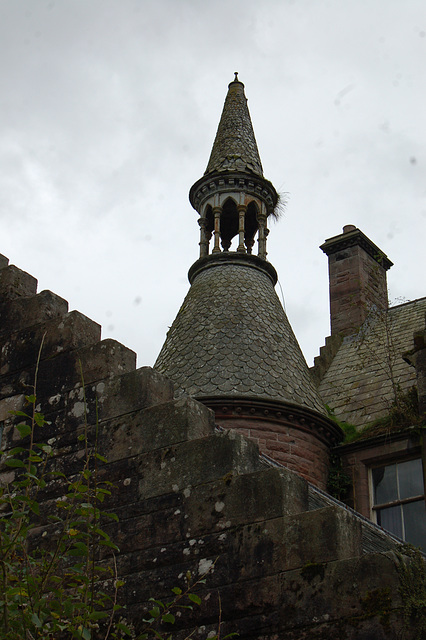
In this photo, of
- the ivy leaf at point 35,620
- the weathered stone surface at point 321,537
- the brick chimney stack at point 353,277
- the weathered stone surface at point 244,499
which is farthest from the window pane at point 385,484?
the ivy leaf at point 35,620

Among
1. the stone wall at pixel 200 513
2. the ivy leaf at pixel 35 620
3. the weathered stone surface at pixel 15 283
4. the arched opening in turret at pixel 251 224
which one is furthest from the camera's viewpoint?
the arched opening in turret at pixel 251 224

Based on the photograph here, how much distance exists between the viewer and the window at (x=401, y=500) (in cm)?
1238

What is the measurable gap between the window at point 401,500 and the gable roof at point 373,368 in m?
1.05

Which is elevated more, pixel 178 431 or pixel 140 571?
pixel 178 431

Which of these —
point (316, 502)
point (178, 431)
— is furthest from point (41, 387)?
point (316, 502)

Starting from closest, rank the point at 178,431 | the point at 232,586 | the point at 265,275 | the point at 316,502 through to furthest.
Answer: the point at 232,586, the point at 178,431, the point at 316,502, the point at 265,275

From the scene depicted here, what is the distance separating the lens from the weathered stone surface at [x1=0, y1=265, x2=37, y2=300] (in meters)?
8.24

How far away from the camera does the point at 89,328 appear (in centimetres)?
765

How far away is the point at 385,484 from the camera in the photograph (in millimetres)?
13133

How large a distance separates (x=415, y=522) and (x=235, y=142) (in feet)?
25.9

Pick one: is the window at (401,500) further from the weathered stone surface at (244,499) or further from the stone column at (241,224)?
the weathered stone surface at (244,499)

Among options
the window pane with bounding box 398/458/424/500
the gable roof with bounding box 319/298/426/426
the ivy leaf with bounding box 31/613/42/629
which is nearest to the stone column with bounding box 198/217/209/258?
the gable roof with bounding box 319/298/426/426

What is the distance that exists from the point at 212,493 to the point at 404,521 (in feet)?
22.7

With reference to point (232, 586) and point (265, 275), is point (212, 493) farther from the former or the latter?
point (265, 275)
